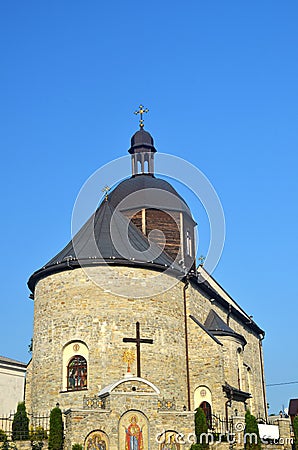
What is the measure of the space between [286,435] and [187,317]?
650 cm

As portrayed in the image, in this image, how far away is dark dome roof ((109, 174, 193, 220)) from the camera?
36406 mm

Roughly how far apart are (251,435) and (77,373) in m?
7.13

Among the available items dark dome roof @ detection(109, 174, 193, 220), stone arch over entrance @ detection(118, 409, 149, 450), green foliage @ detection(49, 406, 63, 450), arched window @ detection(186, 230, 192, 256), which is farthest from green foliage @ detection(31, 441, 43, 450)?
arched window @ detection(186, 230, 192, 256)

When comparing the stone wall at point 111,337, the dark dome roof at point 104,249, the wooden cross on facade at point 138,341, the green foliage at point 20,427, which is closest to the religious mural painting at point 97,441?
the green foliage at point 20,427

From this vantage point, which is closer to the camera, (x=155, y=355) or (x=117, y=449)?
(x=117, y=449)

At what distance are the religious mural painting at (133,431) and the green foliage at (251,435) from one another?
13.7 ft

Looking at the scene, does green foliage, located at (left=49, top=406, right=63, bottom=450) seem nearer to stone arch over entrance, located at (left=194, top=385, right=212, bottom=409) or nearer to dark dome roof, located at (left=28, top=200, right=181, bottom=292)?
dark dome roof, located at (left=28, top=200, right=181, bottom=292)

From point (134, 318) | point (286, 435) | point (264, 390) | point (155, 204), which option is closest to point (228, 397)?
point (286, 435)

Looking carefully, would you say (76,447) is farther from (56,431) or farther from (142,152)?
(142,152)

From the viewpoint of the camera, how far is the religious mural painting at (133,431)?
22562 mm

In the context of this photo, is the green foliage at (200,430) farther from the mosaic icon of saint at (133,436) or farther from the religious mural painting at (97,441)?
the religious mural painting at (97,441)

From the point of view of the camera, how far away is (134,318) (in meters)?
27.4

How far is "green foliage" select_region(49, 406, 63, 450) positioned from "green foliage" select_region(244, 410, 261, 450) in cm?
696

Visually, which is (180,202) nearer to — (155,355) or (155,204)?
(155,204)
